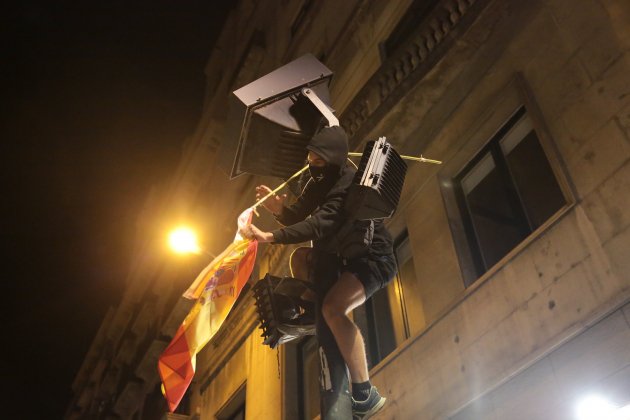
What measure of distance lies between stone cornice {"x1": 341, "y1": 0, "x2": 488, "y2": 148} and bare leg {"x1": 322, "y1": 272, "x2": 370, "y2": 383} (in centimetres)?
503

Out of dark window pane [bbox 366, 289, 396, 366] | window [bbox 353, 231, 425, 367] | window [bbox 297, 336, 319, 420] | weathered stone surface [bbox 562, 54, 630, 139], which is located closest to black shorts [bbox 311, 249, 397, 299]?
weathered stone surface [bbox 562, 54, 630, 139]

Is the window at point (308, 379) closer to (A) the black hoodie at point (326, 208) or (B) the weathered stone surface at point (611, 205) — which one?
(A) the black hoodie at point (326, 208)

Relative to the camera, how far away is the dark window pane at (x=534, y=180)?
6781mm

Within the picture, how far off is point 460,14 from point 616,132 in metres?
3.88

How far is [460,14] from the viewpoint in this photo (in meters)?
8.75

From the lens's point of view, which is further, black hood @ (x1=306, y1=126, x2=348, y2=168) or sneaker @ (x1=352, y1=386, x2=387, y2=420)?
black hood @ (x1=306, y1=126, x2=348, y2=168)

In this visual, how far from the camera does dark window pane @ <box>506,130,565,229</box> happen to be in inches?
267

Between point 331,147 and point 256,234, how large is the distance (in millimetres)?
1079

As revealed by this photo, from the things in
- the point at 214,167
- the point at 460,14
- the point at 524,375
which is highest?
the point at 214,167

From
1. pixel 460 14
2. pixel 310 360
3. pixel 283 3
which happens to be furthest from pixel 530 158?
pixel 283 3

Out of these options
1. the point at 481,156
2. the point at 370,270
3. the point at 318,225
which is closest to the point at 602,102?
the point at 481,156

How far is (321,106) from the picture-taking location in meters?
6.12

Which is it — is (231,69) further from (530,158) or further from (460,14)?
(530,158)

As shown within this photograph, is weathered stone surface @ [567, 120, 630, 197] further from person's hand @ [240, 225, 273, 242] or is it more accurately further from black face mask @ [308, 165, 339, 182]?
person's hand @ [240, 225, 273, 242]
